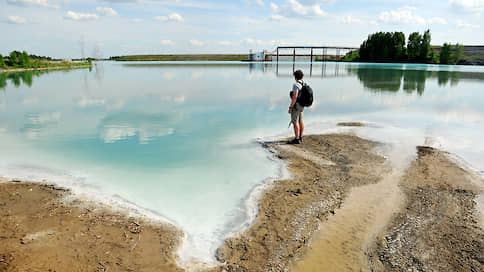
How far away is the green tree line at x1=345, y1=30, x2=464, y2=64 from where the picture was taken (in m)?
104

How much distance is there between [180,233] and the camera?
484 centimetres

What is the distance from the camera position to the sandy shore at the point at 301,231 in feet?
13.2

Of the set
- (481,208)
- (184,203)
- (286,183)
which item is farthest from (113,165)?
(481,208)

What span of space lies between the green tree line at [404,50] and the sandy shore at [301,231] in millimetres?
121395

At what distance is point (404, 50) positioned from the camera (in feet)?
381

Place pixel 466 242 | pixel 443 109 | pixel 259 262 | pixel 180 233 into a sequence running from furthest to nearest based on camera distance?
pixel 443 109 → pixel 180 233 → pixel 466 242 → pixel 259 262

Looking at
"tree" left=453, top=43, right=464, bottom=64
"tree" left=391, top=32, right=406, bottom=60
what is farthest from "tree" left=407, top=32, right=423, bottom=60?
"tree" left=453, top=43, right=464, bottom=64

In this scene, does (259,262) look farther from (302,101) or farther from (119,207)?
(302,101)

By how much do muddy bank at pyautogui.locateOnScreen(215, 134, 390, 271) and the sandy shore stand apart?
0.02 meters

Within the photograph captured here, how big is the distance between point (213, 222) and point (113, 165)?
13.7 feet

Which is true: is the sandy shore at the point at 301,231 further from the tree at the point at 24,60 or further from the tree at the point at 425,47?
the tree at the point at 425,47

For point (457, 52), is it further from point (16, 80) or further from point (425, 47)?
point (16, 80)

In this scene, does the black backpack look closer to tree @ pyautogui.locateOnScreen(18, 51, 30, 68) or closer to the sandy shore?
the sandy shore

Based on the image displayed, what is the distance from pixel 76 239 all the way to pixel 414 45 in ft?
427
